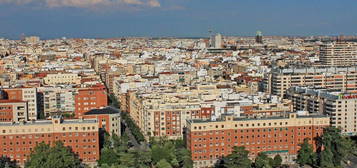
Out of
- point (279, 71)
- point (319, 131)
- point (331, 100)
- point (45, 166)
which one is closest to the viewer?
point (45, 166)

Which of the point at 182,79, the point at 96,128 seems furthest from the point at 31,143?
the point at 182,79

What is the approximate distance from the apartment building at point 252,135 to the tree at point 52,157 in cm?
519

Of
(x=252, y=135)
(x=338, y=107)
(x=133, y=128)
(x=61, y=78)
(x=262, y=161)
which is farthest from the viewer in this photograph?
(x=61, y=78)

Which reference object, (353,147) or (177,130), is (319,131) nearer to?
(353,147)

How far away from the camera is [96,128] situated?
72.6 feet

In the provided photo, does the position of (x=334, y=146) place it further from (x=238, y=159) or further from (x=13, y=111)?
(x=13, y=111)

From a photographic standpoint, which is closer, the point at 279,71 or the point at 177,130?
the point at 177,130

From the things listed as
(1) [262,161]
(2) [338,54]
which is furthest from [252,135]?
(2) [338,54]

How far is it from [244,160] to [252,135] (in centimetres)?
247

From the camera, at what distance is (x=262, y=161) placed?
20.4 meters

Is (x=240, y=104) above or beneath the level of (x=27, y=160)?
above

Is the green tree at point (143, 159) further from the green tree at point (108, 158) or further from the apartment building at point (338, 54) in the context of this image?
the apartment building at point (338, 54)

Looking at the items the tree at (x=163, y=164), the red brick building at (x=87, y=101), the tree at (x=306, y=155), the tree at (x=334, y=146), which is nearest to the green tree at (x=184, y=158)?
the tree at (x=163, y=164)

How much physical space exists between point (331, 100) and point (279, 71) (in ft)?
31.5
